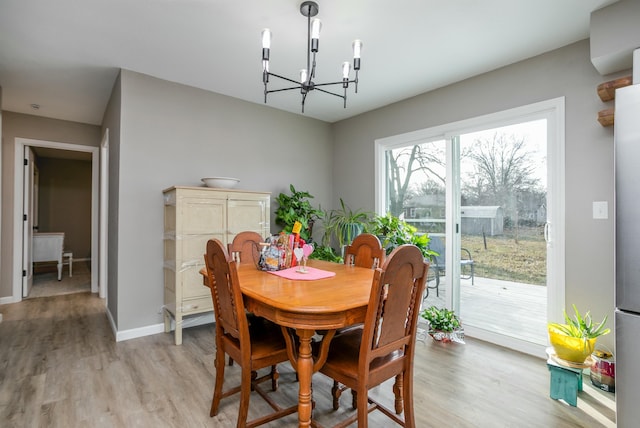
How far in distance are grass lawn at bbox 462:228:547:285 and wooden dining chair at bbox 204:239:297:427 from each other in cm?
230

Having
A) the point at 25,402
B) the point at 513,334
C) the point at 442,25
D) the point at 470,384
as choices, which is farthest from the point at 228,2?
the point at 513,334

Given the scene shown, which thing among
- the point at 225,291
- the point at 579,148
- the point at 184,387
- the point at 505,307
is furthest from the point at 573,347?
the point at 184,387

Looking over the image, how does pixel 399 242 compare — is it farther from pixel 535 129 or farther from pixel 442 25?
pixel 442 25

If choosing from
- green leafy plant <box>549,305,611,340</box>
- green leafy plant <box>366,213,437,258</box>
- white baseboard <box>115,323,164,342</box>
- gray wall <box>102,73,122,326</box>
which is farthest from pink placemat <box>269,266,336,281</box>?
gray wall <box>102,73,122,326</box>

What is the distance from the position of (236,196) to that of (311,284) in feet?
5.82

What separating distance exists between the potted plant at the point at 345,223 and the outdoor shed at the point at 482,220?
44.9 inches

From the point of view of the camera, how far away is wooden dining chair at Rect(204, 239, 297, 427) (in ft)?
5.22

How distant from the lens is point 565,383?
6.73 ft

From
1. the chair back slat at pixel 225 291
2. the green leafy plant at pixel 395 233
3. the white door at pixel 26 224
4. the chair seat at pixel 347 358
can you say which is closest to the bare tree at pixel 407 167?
the green leafy plant at pixel 395 233

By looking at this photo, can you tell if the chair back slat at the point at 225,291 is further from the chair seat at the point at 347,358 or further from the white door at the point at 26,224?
the white door at the point at 26,224

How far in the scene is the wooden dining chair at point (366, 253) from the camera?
96.1 inches

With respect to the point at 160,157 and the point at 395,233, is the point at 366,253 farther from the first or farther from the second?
the point at 160,157

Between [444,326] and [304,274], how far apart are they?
176 centimetres

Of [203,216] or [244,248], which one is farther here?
[203,216]
